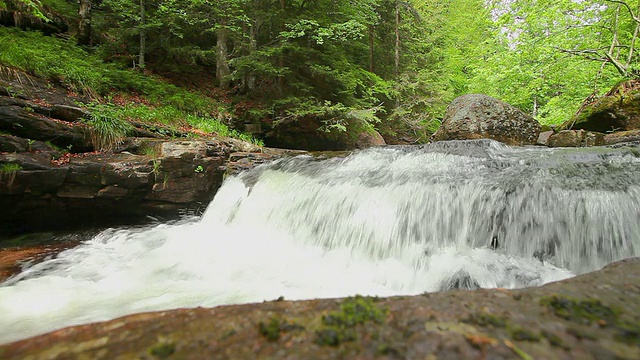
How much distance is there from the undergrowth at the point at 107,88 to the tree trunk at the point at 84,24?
28.4 inches

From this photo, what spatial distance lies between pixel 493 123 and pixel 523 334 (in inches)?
348

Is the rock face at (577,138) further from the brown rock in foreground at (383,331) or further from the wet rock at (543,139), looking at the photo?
the brown rock in foreground at (383,331)

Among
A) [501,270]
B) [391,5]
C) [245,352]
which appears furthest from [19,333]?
[391,5]

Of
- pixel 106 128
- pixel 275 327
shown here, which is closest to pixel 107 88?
pixel 106 128

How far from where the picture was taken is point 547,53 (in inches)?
331

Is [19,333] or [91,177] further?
[91,177]

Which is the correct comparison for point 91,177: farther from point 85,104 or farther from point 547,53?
point 547,53

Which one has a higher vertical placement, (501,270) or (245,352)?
(245,352)

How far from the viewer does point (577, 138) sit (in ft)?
22.9

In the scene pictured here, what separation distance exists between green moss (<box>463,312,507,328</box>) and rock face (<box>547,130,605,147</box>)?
817cm

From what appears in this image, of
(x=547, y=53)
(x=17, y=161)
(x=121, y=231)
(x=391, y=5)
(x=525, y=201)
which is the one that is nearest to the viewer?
(x=525, y=201)

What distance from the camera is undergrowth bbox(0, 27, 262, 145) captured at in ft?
20.1

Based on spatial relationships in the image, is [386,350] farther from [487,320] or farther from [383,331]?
[487,320]

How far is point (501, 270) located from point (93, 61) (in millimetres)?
11386
